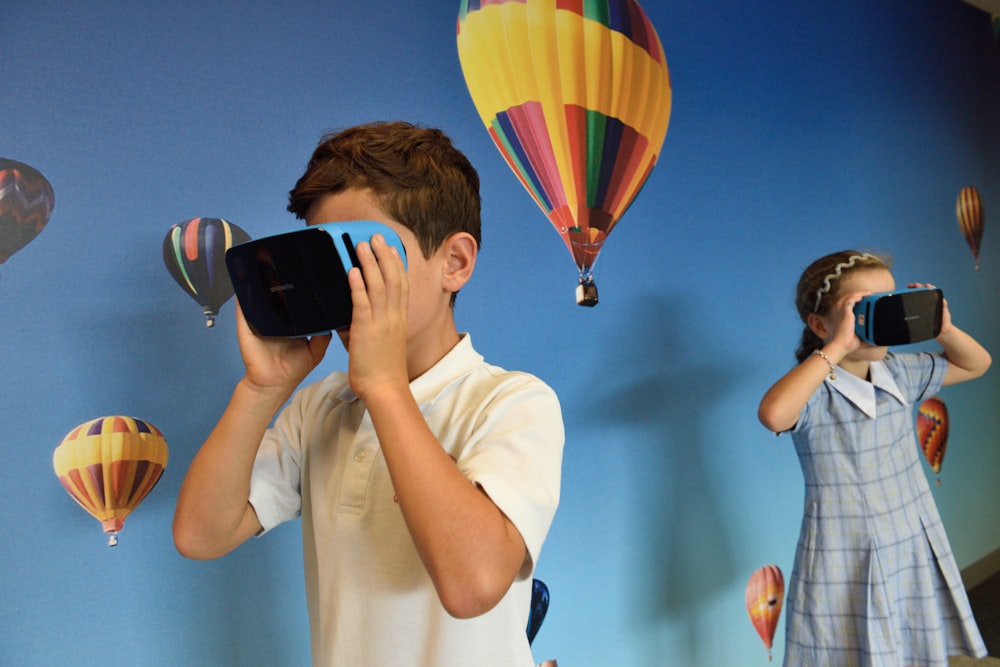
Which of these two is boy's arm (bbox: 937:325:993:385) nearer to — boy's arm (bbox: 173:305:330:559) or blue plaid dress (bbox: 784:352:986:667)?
blue plaid dress (bbox: 784:352:986:667)

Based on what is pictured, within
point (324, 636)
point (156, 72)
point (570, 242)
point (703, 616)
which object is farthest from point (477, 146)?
point (703, 616)

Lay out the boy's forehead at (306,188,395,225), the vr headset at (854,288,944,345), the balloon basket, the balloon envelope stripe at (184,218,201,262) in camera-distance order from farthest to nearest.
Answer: the balloon basket, the vr headset at (854,288,944,345), the balloon envelope stripe at (184,218,201,262), the boy's forehead at (306,188,395,225)

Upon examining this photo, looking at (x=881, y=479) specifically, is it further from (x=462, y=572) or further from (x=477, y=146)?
(x=462, y=572)

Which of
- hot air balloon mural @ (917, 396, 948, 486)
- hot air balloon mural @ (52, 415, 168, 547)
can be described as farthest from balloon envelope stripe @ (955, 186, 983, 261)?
hot air balloon mural @ (52, 415, 168, 547)

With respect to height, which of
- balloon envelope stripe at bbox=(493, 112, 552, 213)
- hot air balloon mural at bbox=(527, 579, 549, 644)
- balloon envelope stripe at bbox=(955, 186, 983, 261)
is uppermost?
balloon envelope stripe at bbox=(955, 186, 983, 261)

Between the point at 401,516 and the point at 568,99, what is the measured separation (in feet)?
2.92

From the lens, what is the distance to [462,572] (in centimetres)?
54

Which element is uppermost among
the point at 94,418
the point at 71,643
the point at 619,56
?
the point at 619,56

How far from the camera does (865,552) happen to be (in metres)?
1.30

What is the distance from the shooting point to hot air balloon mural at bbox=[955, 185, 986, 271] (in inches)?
99.0

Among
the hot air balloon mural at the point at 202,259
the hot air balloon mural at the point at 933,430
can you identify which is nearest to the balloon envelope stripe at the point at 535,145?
the hot air balloon mural at the point at 202,259

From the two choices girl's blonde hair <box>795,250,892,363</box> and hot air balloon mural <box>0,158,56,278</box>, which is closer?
hot air balloon mural <box>0,158,56,278</box>

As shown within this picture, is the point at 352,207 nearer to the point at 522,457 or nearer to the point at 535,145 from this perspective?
the point at 522,457

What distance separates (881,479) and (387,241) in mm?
1132
